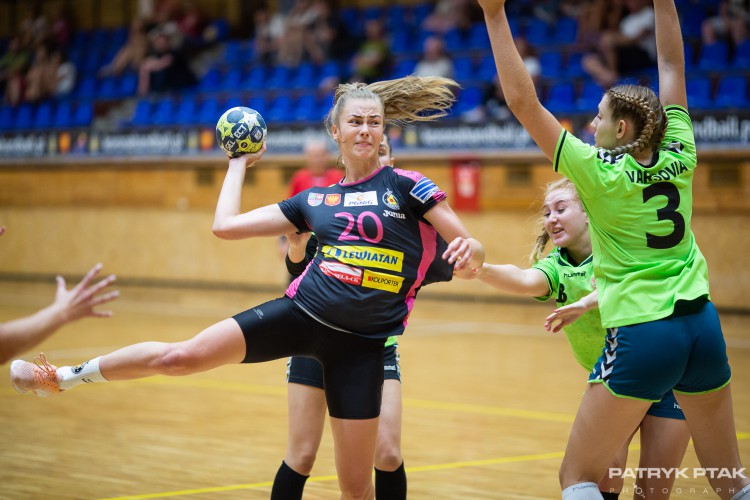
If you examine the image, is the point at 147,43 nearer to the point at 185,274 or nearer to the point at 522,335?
the point at 185,274

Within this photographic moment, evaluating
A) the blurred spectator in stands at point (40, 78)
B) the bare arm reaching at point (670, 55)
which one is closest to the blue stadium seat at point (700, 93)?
the bare arm reaching at point (670, 55)

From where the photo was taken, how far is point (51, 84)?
808 inches

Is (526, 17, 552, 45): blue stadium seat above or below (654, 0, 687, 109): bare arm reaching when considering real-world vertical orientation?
above

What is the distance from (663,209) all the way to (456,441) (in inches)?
138

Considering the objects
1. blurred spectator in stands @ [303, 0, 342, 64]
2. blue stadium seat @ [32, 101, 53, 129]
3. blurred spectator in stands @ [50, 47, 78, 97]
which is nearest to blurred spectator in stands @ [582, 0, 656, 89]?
blurred spectator in stands @ [303, 0, 342, 64]

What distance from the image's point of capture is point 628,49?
535 inches

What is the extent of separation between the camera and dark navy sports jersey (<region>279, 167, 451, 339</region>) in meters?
3.88

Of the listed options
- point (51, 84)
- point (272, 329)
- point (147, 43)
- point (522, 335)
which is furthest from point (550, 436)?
point (51, 84)

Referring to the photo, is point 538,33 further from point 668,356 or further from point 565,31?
point 668,356

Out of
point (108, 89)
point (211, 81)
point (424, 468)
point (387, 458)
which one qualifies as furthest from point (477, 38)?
point (387, 458)

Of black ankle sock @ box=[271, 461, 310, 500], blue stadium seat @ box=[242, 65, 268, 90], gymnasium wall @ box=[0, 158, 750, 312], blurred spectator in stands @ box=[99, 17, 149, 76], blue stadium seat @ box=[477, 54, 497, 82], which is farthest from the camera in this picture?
blurred spectator in stands @ box=[99, 17, 149, 76]

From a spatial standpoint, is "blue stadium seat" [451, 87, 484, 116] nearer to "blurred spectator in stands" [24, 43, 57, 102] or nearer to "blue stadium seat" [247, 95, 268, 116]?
"blue stadium seat" [247, 95, 268, 116]

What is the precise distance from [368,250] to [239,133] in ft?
2.59

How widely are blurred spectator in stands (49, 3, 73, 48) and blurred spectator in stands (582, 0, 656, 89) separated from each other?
12.6 meters
